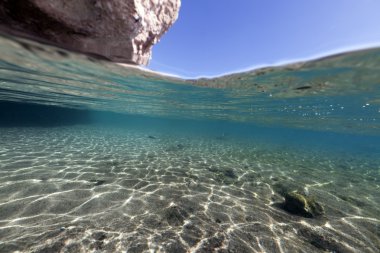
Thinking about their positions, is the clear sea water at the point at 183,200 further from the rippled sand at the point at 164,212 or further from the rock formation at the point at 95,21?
the rock formation at the point at 95,21

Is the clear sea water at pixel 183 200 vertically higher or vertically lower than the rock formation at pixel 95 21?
lower

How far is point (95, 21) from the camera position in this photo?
404 cm

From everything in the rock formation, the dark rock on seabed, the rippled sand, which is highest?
the rock formation

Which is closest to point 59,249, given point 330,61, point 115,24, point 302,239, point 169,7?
point 115,24

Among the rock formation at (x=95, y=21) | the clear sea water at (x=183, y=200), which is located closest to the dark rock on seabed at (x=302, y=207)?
the clear sea water at (x=183, y=200)

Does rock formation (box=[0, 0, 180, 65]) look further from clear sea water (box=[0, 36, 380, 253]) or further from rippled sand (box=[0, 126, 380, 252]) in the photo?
rippled sand (box=[0, 126, 380, 252])

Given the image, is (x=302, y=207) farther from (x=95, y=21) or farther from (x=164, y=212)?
(x=95, y=21)

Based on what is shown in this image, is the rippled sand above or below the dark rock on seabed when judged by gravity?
below

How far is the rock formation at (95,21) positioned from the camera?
12.4 ft

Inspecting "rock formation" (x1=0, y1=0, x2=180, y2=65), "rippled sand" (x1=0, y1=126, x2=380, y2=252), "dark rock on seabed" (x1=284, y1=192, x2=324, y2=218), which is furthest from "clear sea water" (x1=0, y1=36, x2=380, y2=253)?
"rock formation" (x1=0, y1=0, x2=180, y2=65)

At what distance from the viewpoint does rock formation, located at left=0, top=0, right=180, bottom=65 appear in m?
3.79

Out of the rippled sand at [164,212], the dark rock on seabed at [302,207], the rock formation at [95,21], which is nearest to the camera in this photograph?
the rock formation at [95,21]

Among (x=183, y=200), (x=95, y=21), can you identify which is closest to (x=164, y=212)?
(x=183, y=200)

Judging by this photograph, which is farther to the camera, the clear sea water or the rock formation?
the clear sea water
